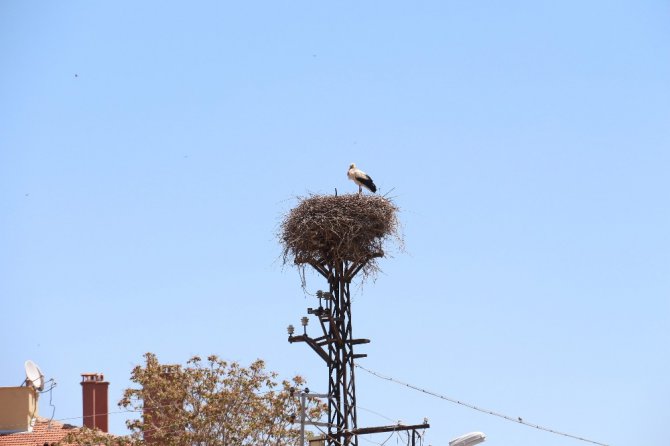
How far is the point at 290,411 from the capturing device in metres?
34.4

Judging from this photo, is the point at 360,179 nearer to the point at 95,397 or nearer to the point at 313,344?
the point at 313,344

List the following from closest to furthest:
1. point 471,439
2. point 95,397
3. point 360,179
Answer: point 471,439 → point 360,179 → point 95,397

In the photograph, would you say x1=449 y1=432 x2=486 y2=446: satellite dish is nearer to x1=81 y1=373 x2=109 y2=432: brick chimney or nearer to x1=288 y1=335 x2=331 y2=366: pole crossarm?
x1=288 y1=335 x2=331 y2=366: pole crossarm

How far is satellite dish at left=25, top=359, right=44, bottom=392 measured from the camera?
116 ft

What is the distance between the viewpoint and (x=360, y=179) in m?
34.9

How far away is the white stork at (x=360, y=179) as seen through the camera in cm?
3444

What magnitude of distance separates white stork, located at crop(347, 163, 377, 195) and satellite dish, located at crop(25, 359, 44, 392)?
8.01 m

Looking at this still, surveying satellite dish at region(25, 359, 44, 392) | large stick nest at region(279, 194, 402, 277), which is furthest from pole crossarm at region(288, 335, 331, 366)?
satellite dish at region(25, 359, 44, 392)

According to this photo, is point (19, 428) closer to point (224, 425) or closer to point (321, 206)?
point (224, 425)

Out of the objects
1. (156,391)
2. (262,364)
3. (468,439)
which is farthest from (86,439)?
(468,439)

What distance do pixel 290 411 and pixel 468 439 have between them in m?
7.63

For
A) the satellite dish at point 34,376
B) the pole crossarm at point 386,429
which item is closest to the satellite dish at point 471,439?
the pole crossarm at point 386,429

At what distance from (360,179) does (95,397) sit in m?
10.1

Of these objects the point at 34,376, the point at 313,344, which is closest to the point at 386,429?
the point at 313,344
